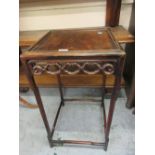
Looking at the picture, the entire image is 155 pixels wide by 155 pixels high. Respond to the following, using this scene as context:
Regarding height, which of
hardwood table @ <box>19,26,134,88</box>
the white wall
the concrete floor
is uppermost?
the white wall

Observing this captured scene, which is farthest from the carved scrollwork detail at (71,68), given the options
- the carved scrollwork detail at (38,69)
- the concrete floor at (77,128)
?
the concrete floor at (77,128)

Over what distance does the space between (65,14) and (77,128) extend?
106 cm

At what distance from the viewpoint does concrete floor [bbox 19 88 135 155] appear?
109 centimetres

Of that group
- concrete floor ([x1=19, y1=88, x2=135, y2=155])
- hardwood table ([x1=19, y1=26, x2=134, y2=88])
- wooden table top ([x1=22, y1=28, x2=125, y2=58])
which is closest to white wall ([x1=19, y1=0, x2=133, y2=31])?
hardwood table ([x1=19, y1=26, x2=134, y2=88])

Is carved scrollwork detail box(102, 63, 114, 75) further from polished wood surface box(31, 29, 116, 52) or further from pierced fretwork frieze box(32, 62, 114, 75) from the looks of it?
polished wood surface box(31, 29, 116, 52)

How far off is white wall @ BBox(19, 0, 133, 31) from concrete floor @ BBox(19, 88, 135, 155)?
0.74m

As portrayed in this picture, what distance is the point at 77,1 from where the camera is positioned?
4.44 ft

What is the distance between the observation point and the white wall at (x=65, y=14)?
4.52 feet

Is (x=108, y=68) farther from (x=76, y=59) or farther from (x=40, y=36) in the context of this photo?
(x=40, y=36)

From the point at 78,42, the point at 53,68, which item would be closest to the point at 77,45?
the point at 78,42

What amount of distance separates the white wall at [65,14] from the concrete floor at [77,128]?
740 mm

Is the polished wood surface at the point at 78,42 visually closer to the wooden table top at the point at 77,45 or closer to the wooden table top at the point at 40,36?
the wooden table top at the point at 77,45
